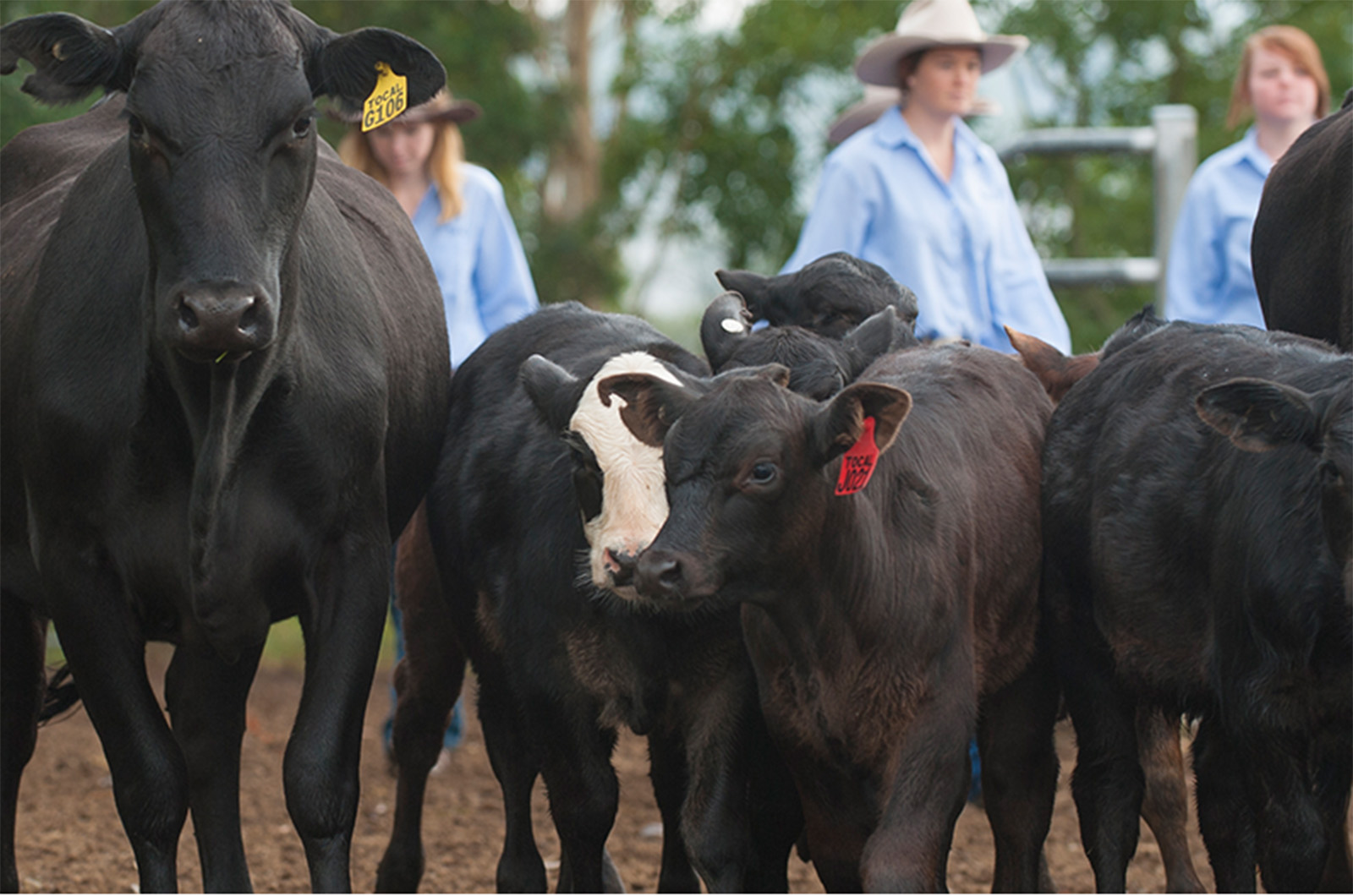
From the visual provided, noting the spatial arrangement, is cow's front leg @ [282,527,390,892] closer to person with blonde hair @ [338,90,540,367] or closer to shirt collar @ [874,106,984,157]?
person with blonde hair @ [338,90,540,367]

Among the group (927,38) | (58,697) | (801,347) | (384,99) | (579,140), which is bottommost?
(579,140)

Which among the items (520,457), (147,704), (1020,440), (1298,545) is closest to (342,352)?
(520,457)

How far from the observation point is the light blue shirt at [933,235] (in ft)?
23.1

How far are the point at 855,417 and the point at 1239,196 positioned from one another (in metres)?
3.66

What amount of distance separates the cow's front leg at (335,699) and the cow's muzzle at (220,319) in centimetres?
94

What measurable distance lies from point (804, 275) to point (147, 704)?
247cm

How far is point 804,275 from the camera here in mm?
5926

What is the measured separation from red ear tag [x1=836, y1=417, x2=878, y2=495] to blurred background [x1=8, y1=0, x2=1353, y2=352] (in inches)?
489

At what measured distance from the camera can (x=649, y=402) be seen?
4719 millimetres

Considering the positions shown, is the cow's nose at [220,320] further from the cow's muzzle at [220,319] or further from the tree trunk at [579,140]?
the tree trunk at [579,140]

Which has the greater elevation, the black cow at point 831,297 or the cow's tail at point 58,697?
the black cow at point 831,297

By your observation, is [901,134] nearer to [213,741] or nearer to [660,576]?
[660,576]

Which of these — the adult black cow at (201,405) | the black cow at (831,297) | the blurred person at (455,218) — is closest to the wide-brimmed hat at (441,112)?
the blurred person at (455,218)

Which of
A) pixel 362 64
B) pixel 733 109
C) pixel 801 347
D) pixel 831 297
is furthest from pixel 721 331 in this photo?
pixel 733 109
